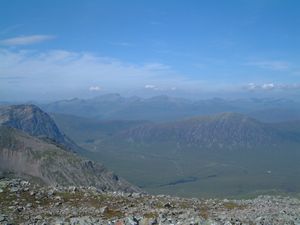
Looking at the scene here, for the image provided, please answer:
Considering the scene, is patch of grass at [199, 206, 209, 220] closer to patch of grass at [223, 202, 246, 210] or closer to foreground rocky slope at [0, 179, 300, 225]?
foreground rocky slope at [0, 179, 300, 225]

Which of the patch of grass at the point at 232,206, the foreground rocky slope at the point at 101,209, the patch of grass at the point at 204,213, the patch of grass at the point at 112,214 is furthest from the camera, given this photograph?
the patch of grass at the point at 232,206

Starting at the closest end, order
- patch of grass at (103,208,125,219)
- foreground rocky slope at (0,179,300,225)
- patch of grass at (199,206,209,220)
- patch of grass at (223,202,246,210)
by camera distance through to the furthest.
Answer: foreground rocky slope at (0,179,300,225) < patch of grass at (103,208,125,219) < patch of grass at (199,206,209,220) < patch of grass at (223,202,246,210)

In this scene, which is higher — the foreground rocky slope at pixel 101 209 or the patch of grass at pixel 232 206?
the foreground rocky slope at pixel 101 209

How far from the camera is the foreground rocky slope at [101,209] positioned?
28.6 m

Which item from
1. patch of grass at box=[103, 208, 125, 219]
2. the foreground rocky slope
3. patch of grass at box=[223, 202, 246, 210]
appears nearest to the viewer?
the foreground rocky slope

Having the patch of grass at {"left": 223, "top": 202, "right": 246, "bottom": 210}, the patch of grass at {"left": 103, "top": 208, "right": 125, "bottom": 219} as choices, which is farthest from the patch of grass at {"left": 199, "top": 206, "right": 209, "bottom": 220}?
the patch of grass at {"left": 103, "top": 208, "right": 125, "bottom": 219}

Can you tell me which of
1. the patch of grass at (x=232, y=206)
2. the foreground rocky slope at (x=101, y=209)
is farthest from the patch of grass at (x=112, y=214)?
the patch of grass at (x=232, y=206)

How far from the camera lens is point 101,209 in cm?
3409

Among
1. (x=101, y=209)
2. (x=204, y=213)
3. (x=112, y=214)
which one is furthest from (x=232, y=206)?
(x=112, y=214)

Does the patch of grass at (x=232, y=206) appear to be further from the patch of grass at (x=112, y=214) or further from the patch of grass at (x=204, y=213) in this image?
the patch of grass at (x=112, y=214)

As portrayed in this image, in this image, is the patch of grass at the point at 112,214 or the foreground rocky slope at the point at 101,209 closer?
the foreground rocky slope at the point at 101,209

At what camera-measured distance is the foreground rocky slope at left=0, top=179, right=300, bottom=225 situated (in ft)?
93.9

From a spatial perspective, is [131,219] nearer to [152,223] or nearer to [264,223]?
[152,223]

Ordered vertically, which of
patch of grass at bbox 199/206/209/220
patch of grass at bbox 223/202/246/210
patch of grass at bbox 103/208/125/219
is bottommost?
patch of grass at bbox 223/202/246/210
